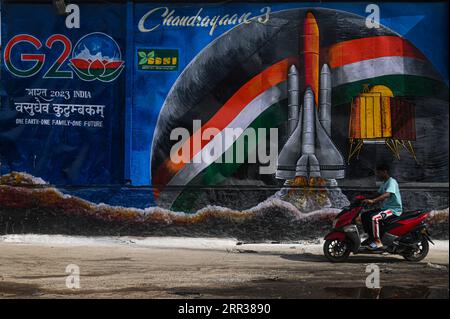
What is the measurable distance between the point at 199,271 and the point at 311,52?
389cm

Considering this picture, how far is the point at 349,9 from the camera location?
364 inches

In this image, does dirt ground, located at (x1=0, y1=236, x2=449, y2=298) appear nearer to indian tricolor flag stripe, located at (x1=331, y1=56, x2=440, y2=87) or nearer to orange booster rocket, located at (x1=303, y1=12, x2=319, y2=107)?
orange booster rocket, located at (x1=303, y1=12, x2=319, y2=107)

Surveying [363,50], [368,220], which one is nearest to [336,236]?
[368,220]

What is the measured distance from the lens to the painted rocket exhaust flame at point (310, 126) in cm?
920

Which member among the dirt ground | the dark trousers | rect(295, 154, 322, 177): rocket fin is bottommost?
the dirt ground

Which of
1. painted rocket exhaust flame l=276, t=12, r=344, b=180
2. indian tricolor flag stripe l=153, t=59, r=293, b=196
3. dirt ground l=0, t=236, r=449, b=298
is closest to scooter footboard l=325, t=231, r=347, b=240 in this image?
dirt ground l=0, t=236, r=449, b=298

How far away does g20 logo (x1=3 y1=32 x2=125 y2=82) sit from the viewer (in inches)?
363

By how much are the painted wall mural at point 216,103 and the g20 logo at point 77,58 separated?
2cm

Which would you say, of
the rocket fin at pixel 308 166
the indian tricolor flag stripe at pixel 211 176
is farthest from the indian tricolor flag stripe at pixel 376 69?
the indian tricolor flag stripe at pixel 211 176

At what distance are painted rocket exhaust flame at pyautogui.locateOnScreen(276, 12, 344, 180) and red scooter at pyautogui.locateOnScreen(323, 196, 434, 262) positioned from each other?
4.05 ft

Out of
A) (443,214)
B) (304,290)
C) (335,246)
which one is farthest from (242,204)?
(443,214)

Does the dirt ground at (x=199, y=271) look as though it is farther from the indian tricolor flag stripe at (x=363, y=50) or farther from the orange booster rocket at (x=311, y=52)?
the indian tricolor flag stripe at (x=363, y=50)

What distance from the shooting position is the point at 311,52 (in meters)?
9.23
